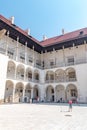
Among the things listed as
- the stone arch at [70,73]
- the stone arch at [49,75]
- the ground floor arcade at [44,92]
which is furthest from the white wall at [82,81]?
the stone arch at [49,75]

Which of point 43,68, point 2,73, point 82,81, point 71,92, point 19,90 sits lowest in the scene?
point 71,92

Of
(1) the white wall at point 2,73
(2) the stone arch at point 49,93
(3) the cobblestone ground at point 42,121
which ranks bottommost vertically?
(3) the cobblestone ground at point 42,121

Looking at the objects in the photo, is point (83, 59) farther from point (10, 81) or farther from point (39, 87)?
point (10, 81)

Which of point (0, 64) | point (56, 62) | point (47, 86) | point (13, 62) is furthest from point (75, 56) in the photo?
point (0, 64)

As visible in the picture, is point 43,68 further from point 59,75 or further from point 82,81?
point 82,81

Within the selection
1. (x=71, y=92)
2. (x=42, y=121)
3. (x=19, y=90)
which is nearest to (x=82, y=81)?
(x=71, y=92)

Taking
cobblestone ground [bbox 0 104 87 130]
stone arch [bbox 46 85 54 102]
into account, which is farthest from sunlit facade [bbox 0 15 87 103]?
cobblestone ground [bbox 0 104 87 130]

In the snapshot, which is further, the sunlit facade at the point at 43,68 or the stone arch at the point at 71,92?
the stone arch at the point at 71,92

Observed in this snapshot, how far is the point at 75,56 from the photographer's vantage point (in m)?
26.7

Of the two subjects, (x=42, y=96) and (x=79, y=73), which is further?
(x=42, y=96)

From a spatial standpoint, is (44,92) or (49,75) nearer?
(44,92)

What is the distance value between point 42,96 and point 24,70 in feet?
21.8

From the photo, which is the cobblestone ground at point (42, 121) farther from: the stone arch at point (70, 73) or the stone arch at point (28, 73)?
the stone arch at point (70, 73)

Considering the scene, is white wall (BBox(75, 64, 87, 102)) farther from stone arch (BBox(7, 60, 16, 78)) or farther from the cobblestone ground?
the cobblestone ground
